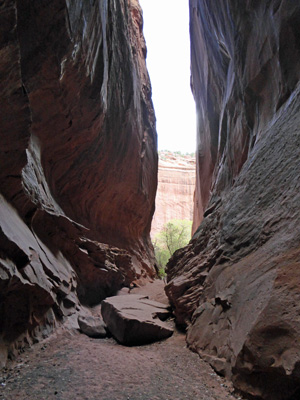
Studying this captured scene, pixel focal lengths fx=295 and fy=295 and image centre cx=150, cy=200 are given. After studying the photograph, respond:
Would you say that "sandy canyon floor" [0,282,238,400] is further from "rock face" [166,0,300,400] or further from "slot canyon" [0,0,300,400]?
"rock face" [166,0,300,400]

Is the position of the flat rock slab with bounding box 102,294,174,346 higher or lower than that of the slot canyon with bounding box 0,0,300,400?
lower

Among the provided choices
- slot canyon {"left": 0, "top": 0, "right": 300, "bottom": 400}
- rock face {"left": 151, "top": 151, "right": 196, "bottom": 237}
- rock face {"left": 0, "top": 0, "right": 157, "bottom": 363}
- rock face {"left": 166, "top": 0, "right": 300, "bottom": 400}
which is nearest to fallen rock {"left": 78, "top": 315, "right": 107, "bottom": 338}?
slot canyon {"left": 0, "top": 0, "right": 300, "bottom": 400}

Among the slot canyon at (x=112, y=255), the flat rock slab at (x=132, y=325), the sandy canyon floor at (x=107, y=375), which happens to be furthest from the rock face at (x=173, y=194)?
the sandy canyon floor at (x=107, y=375)

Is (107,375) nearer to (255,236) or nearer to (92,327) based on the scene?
(92,327)

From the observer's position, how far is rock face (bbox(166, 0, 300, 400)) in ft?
9.07

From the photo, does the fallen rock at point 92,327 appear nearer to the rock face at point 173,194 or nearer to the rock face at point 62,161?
the rock face at point 62,161

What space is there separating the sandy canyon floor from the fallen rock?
735mm

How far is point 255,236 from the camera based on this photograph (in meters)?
4.25

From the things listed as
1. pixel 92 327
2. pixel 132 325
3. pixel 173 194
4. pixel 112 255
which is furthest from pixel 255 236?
pixel 173 194

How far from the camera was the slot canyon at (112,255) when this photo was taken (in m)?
3.02

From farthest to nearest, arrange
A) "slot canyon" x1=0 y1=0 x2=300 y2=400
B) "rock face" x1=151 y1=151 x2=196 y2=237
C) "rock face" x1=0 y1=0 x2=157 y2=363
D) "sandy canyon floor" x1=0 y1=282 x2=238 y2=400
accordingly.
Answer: "rock face" x1=151 y1=151 x2=196 y2=237
"rock face" x1=0 y1=0 x2=157 y2=363
"slot canyon" x1=0 y1=0 x2=300 y2=400
"sandy canyon floor" x1=0 y1=282 x2=238 y2=400

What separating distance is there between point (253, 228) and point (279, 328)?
1915mm

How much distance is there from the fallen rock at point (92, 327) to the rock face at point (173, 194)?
41452 mm

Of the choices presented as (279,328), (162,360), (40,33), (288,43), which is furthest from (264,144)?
(40,33)
